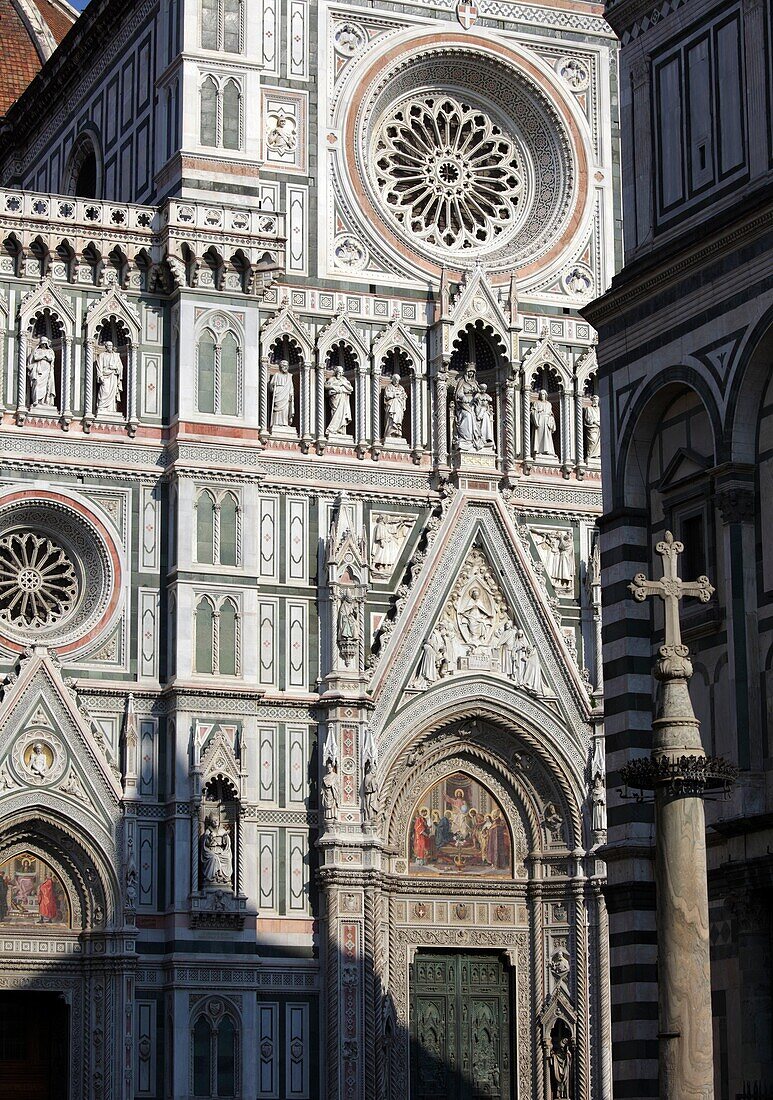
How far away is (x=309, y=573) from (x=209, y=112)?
6.55 m

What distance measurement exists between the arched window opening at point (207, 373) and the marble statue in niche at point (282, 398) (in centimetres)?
120

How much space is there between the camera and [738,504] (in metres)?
19.9

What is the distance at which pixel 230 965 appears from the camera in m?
30.4

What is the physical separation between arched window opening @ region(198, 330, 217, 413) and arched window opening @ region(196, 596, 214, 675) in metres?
2.68

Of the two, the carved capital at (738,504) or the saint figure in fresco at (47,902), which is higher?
the carved capital at (738,504)

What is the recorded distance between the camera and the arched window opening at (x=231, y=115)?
1297 inches

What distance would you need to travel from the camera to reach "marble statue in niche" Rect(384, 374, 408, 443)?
33594 mm

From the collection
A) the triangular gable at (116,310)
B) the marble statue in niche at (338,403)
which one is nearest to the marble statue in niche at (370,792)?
the marble statue in niche at (338,403)

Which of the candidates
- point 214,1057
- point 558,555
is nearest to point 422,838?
point 214,1057

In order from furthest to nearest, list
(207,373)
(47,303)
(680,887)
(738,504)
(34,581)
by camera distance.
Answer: (207,373) → (47,303) → (34,581) → (738,504) → (680,887)

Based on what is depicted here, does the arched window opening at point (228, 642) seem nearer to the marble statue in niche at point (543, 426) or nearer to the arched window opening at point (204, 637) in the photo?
the arched window opening at point (204, 637)

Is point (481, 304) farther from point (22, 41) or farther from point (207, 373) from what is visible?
point (22, 41)

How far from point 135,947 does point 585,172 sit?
13.6 meters

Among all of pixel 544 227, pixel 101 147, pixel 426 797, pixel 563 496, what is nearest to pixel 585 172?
pixel 544 227
